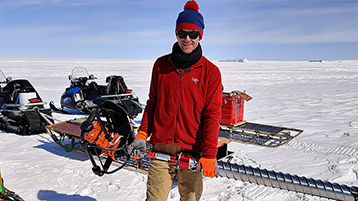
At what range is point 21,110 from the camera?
6.57 metres

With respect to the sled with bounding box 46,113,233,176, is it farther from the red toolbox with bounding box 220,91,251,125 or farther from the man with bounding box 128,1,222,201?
the red toolbox with bounding box 220,91,251,125

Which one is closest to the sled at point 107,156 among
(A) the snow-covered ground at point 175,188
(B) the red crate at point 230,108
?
(A) the snow-covered ground at point 175,188

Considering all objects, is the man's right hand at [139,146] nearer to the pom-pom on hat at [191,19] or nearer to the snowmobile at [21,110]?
the pom-pom on hat at [191,19]

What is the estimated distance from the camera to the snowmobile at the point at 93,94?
8324mm

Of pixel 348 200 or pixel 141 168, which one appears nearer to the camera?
pixel 348 200

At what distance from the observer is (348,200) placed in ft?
5.59

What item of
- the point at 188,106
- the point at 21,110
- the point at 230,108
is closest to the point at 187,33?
the point at 188,106

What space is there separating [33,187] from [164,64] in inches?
115

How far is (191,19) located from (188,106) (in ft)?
2.05

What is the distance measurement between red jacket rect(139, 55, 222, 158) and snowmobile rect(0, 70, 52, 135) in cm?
540

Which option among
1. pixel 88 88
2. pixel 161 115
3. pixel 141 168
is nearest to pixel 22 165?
pixel 141 168

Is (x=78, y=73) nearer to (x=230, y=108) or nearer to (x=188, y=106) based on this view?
(x=230, y=108)

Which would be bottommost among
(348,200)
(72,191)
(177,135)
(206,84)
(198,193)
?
(72,191)

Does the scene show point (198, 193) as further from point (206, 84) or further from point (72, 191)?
point (72, 191)
